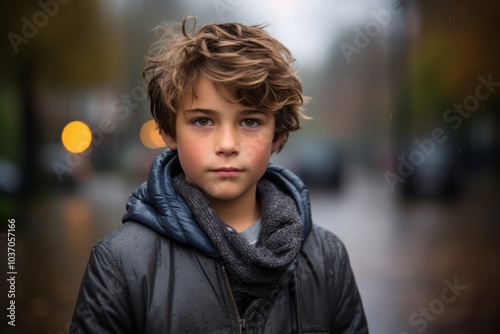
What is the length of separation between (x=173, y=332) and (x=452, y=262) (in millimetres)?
8156

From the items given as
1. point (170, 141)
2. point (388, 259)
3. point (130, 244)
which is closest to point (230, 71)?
point (170, 141)

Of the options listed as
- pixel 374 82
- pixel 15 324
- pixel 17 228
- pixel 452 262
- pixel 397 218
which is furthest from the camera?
pixel 374 82

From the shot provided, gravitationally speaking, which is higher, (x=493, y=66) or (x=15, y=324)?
(x=493, y=66)

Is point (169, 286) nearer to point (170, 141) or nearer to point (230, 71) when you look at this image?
point (170, 141)

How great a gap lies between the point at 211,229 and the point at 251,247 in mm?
146

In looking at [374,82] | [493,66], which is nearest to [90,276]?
[493,66]

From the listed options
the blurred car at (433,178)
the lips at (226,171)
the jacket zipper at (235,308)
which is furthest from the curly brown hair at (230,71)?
the blurred car at (433,178)

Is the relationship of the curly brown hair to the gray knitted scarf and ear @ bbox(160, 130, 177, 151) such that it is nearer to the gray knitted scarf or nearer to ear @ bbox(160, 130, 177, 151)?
ear @ bbox(160, 130, 177, 151)

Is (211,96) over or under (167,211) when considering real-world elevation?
over

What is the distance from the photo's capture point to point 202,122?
226 centimetres

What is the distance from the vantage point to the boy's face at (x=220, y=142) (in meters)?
2.22

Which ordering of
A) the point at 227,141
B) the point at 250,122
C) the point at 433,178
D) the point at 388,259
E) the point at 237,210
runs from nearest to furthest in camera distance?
the point at 227,141
the point at 250,122
the point at 237,210
the point at 388,259
the point at 433,178

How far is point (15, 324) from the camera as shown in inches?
259

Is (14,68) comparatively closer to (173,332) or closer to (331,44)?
(173,332)
